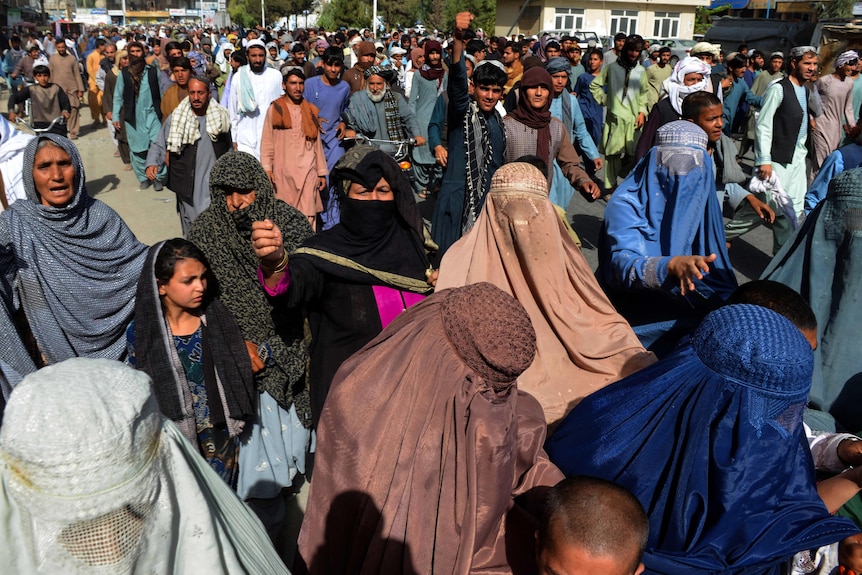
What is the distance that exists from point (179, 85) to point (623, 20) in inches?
1836

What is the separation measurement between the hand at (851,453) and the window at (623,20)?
5031cm

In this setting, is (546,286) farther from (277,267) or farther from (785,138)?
(785,138)

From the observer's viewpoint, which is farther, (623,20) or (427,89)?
(623,20)

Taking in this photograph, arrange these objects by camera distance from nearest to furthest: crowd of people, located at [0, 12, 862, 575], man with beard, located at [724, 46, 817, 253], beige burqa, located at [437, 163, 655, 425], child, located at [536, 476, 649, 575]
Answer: crowd of people, located at [0, 12, 862, 575] < child, located at [536, 476, 649, 575] < beige burqa, located at [437, 163, 655, 425] < man with beard, located at [724, 46, 817, 253]

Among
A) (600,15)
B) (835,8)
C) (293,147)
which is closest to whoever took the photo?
(293,147)

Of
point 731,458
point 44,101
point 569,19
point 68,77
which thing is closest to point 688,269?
point 731,458

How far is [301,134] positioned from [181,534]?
5596 mm

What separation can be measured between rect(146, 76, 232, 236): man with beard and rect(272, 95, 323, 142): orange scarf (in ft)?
1.59

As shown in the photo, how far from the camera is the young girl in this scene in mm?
2791

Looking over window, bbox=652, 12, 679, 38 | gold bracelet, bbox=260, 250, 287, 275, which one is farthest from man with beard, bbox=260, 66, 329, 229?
window, bbox=652, 12, 679, 38

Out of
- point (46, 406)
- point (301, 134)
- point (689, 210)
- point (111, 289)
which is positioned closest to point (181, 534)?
point (46, 406)

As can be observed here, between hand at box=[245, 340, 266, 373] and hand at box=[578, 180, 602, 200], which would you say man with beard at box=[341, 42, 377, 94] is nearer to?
hand at box=[578, 180, 602, 200]

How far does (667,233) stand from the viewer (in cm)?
346

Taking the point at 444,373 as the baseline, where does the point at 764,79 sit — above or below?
above
